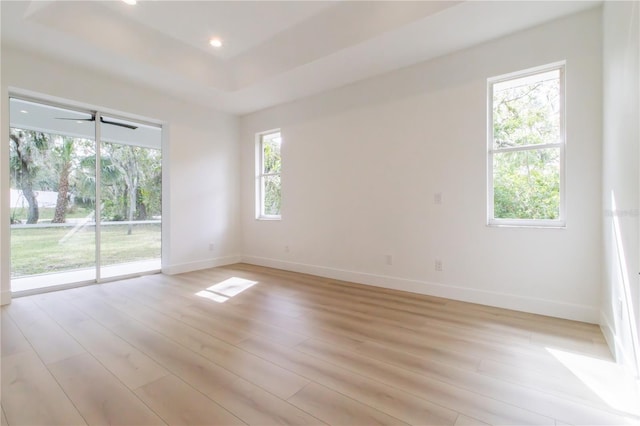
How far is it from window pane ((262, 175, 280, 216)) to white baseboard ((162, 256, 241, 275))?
106 centimetres

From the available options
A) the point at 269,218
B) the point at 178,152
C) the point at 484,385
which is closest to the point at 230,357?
the point at 484,385

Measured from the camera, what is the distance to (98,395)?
164 centimetres

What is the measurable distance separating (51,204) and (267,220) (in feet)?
9.47

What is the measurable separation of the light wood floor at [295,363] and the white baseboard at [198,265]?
1.34 m

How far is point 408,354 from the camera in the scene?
6.84ft

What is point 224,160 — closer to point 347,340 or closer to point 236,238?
point 236,238

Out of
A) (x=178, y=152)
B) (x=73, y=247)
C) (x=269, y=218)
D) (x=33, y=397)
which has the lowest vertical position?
(x=33, y=397)

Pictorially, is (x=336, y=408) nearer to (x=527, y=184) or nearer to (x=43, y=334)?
(x=43, y=334)

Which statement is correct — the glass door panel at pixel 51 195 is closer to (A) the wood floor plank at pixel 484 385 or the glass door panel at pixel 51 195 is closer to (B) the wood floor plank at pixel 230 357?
(B) the wood floor plank at pixel 230 357

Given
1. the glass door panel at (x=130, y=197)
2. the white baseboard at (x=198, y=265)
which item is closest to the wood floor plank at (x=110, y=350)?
the glass door panel at (x=130, y=197)

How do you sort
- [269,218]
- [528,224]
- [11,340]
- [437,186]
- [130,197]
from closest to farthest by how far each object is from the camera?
[11,340]
[528,224]
[437,186]
[130,197]
[269,218]

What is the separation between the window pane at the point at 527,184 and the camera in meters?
2.89

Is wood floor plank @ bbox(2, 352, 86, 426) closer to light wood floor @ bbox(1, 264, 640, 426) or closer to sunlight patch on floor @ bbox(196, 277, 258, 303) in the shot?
light wood floor @ bbox(1, 264, 640, 426)

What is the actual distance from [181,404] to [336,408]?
81cm
